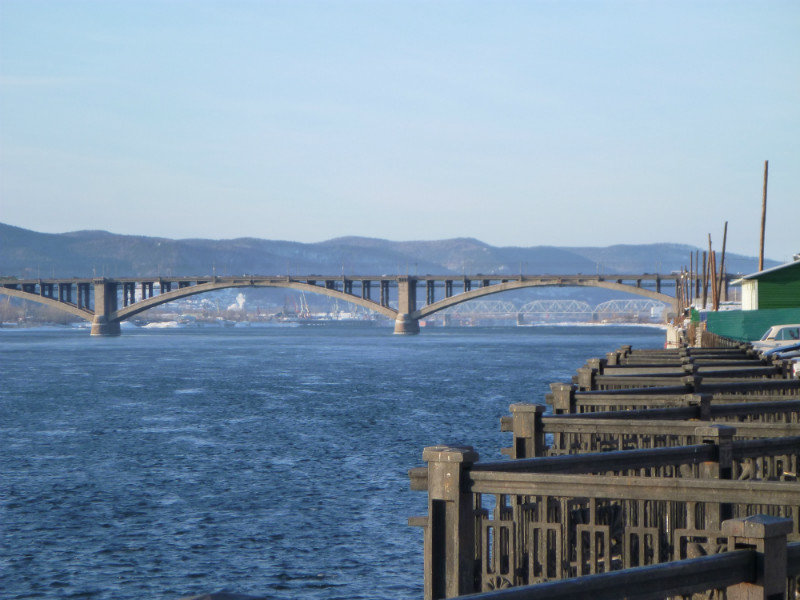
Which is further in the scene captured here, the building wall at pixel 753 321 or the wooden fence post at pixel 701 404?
the building wall at pixel 753 321

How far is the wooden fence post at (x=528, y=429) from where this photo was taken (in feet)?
32.0

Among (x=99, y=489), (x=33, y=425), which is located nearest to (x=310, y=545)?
(x=99, y=489)

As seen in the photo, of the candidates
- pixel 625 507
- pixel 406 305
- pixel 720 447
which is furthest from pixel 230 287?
Answer: pixel 720 447

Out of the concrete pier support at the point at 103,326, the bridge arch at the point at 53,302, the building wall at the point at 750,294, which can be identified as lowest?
the concrete pier support at the point at 103,326

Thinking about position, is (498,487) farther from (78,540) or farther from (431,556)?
(78,540)

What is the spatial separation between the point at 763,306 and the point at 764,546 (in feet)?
227

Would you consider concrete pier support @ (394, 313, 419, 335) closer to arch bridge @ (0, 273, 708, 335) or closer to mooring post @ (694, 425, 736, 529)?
arch bridge @ (0, 273, 708, 335)

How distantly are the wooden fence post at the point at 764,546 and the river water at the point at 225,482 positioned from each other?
1504 cm

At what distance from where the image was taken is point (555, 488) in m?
6.48

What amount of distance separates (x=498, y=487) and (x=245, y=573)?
583 inches

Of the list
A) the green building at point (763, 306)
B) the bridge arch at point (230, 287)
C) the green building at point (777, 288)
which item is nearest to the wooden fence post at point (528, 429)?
the green building at point (763, 306)

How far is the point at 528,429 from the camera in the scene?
9.78 meters

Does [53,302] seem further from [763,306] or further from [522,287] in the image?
[763,306]

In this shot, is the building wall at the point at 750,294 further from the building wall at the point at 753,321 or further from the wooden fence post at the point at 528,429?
the wooden fence post at the point at 528,429
